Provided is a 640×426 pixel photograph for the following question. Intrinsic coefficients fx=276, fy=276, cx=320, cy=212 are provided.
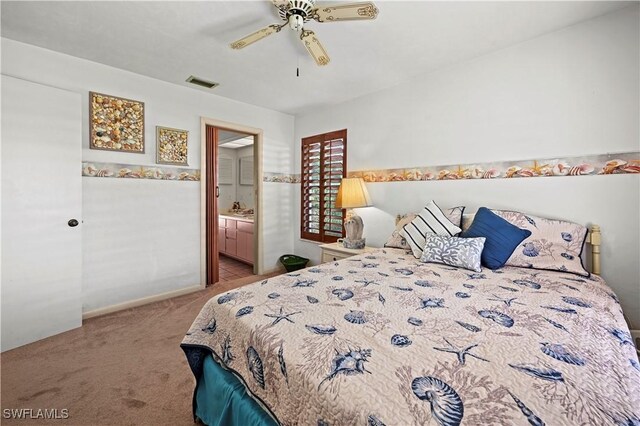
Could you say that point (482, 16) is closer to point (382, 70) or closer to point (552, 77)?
point (552, 77)

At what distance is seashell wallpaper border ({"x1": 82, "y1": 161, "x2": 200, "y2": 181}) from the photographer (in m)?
2.62

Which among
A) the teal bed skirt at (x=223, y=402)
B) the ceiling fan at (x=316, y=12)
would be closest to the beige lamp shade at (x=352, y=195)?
the ceiling fan at (x=316, y=12)

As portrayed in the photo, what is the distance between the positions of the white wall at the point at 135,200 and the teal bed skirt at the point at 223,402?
200cm

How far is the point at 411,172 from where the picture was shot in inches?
117

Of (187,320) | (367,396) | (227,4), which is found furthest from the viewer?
(187,320)

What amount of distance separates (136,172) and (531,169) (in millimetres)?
3678

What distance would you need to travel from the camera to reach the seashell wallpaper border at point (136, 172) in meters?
2.62

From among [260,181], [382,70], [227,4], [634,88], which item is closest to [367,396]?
[227,4]

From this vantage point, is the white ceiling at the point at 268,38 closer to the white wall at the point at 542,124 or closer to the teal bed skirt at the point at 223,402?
the white wall at the point at 542,124

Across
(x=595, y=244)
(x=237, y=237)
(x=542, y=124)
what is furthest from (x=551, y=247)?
(x=237, y=237)

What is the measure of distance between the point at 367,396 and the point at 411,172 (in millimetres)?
2600

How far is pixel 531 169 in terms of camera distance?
222 centimetres

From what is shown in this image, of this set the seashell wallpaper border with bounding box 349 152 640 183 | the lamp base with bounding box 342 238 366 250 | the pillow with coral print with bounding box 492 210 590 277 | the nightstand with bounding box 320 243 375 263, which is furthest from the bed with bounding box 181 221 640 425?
the lamp base with bounding box 342 238 366 250

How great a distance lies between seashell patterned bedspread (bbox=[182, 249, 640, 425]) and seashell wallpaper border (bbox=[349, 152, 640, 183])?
0.90 metres
